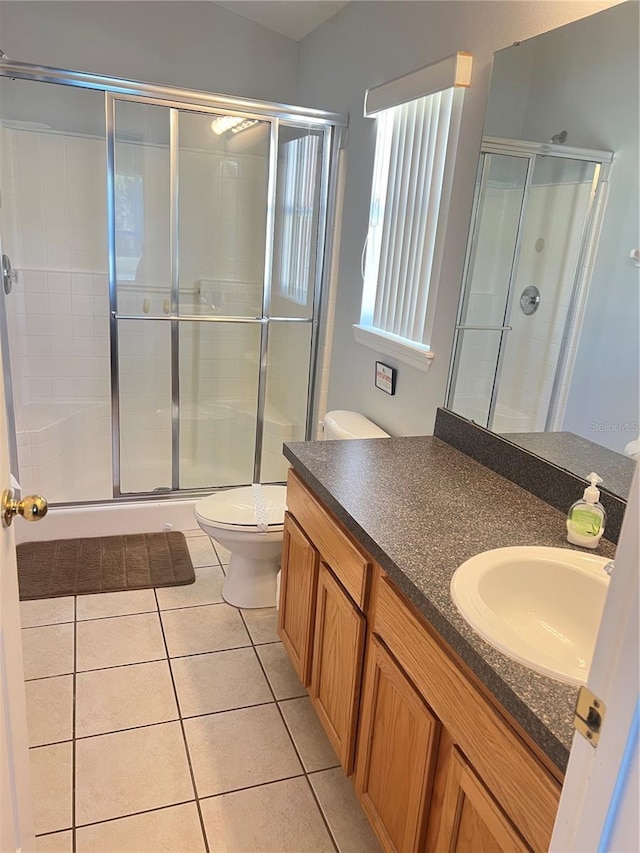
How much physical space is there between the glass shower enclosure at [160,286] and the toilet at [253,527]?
716 millimetres

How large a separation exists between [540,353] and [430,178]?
93 centimetres

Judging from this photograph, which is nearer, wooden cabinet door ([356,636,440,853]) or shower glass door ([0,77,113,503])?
wooden cabinet door ([356,636,440,853])

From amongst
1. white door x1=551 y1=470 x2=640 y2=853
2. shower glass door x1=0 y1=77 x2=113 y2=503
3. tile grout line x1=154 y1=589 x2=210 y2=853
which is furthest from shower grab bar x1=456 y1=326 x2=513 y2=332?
shower glass door x1=0 y1=77 x2=113 y2=503

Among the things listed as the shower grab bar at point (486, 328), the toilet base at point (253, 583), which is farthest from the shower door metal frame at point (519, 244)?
the toilet base at point (253, 583)

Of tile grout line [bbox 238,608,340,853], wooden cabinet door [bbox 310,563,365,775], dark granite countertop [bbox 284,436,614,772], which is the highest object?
dark granite countertop [bbox 284,436,614,772]

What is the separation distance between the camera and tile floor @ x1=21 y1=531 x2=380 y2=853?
1.59 m

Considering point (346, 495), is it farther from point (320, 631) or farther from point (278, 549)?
point (278, 549)

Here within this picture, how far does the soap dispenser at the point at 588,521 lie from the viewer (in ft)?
4.50

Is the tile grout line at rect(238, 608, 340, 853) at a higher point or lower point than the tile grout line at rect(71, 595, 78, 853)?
higher

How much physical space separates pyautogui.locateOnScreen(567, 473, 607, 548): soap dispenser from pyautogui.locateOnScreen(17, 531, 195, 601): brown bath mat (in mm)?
1785

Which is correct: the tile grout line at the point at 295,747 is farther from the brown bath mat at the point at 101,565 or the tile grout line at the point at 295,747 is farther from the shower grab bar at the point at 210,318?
the shower grab bar at the point at 210,318

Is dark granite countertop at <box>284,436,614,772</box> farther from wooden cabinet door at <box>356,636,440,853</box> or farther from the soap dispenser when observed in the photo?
wooden cabinet door at <box>356,636,440,853</box>

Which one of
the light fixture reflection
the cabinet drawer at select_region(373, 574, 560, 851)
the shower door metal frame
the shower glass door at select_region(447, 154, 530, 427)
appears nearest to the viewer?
the cabinet drawer at select_region(373, 574, 560, 851)

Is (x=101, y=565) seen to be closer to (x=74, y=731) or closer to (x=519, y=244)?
(x=74, y=731)
